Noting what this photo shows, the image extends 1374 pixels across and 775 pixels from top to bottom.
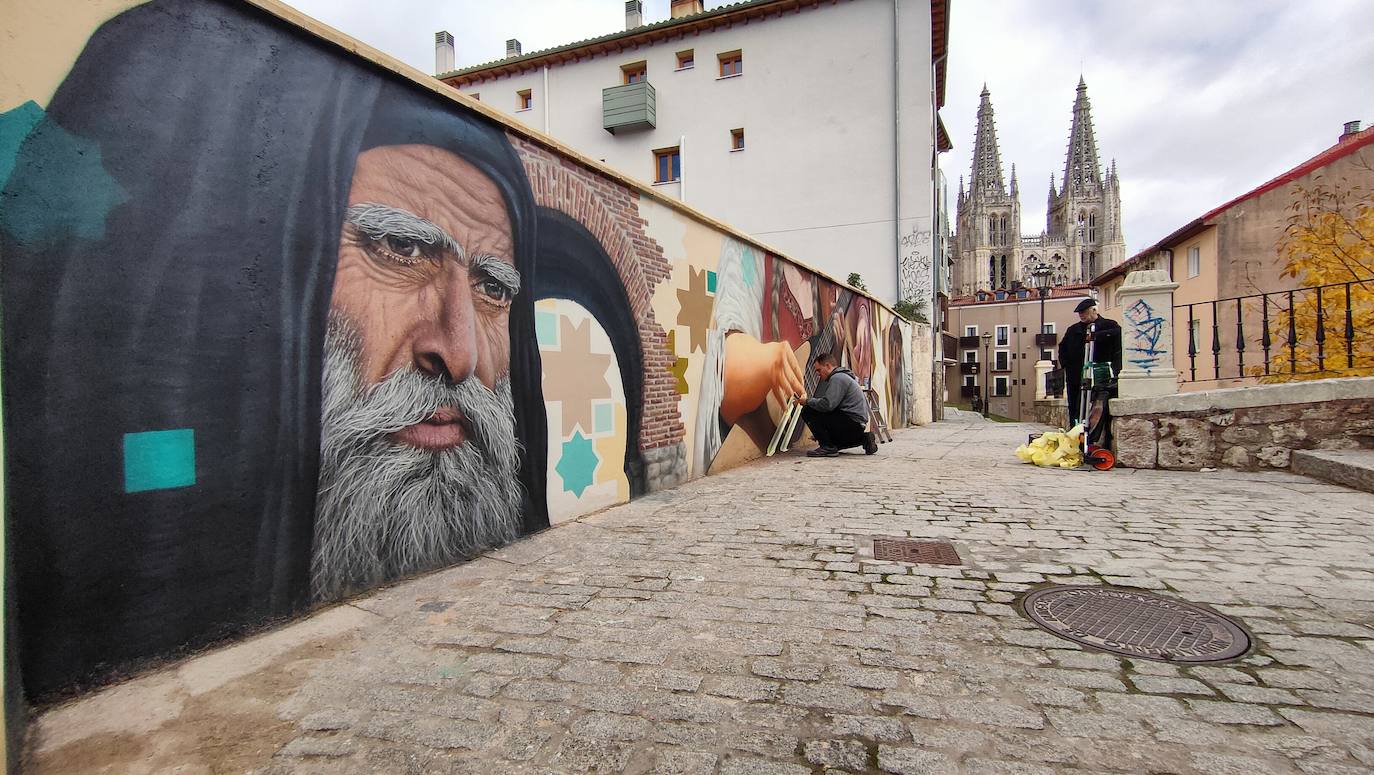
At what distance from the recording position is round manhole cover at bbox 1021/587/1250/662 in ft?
8.29

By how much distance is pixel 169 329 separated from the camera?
2480 millimetres

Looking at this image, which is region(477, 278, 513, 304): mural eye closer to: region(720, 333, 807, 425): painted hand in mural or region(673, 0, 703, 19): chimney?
region(720, 333, 807, 425): painted hand in mural

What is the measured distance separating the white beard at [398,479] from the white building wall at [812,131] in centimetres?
1729

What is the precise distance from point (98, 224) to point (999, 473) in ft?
25.5

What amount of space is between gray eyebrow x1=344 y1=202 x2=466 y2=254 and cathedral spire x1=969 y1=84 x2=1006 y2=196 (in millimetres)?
93985

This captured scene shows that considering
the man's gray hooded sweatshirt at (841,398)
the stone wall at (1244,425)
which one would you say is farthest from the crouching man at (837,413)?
the stone wall at (1244,425)

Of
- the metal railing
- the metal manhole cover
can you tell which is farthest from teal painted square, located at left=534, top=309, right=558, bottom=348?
the metal railing

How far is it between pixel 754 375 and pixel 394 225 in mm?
5776

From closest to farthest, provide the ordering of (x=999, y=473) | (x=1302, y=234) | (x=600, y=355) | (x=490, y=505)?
(x=490, y=505)
(x=600, y=355)
(x=999, y=473)
(x=1302, y=234)

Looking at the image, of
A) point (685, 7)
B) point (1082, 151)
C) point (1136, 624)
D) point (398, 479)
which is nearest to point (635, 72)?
point (685, 7)

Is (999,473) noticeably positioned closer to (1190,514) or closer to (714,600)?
(1190,514)

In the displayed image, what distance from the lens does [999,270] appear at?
281 feet

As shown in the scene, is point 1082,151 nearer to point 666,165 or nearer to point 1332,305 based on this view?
point 666,165

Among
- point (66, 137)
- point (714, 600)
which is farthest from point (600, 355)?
point (66, 137)
